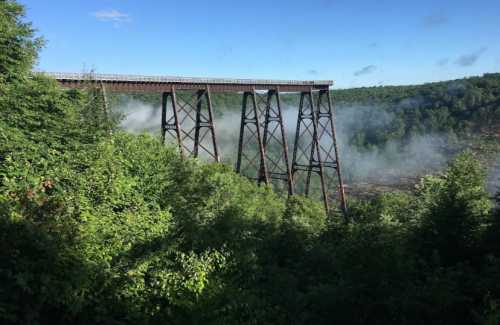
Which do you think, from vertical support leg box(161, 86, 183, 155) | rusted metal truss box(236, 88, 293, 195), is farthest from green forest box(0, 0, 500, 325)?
rusted metal truss box(236, 88, 293, 195)

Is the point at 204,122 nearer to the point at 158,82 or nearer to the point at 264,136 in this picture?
the point at 158,82

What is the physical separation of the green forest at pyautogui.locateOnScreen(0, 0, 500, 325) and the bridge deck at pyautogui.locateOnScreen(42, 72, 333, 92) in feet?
7.54

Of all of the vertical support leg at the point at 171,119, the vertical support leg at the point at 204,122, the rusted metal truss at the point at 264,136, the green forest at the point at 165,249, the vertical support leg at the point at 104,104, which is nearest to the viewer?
the green forest at the point at 165,249

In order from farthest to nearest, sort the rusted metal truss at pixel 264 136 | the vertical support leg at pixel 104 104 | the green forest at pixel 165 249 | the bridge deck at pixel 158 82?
the rusted metal truss at pixel 264 136, the bridge deck at pixel 158 82, the vertical support leg at pixel 104 104, the green forest at pixel 165 249

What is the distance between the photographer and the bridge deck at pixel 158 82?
15.1 metres

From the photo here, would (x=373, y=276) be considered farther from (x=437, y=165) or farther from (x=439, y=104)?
(x=439, y=104)

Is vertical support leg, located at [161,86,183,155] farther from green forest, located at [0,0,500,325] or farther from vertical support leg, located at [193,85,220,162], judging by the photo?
green forest, located at [0,0,500,325]

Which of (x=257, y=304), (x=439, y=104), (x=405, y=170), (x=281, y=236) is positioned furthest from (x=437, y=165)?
(x=257, y=304)

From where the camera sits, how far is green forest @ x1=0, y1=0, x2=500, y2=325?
567 cm

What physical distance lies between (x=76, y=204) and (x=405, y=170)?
83023mm

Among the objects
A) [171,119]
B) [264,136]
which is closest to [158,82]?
[171,119]

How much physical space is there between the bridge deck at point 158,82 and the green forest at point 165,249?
7.54 ft

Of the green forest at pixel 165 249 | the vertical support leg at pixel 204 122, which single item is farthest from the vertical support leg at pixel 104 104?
the vertical support leg at pixel 204 122

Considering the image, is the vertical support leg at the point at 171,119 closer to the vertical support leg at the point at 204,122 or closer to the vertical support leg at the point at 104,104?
the vertical support leg at the point at 204,122
